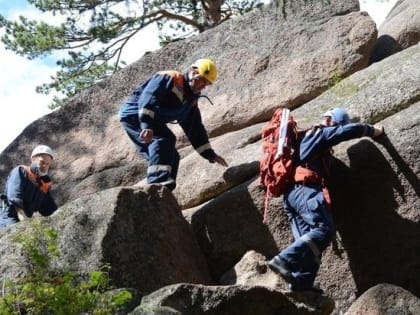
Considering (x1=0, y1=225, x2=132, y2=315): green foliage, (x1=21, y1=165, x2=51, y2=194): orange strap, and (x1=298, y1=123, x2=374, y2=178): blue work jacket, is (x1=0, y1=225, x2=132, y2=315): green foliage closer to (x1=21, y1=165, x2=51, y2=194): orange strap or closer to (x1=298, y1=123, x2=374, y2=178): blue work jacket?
(x1=298, y1=123, x2=374, y2=178): blue work jacket

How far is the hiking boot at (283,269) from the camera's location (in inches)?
274

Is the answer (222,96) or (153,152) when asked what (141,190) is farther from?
(222,96)

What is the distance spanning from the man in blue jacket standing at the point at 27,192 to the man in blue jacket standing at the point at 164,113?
4.35 feet

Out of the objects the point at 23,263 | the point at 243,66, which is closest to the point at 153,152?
the point at 23,263

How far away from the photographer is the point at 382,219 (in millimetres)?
7973

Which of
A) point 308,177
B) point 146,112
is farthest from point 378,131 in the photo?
point 146,112

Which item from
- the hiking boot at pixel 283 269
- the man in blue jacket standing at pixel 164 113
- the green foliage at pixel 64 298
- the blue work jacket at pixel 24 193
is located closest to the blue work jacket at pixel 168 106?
the man in blue jacket standing at pixel 164 113

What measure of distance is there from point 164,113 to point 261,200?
154 cm

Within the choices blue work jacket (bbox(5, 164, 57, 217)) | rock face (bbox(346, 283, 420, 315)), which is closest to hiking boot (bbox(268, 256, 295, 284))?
rock face (bbox(346, 283, 420, 315))

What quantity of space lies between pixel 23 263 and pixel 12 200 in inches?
90.8

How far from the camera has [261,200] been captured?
8430 mm

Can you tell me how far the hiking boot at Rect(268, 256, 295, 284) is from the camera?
696cm

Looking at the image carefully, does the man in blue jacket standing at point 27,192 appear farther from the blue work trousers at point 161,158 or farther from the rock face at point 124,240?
the rock face at point 124,240

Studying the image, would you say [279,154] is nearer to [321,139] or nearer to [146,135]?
[321,139]
